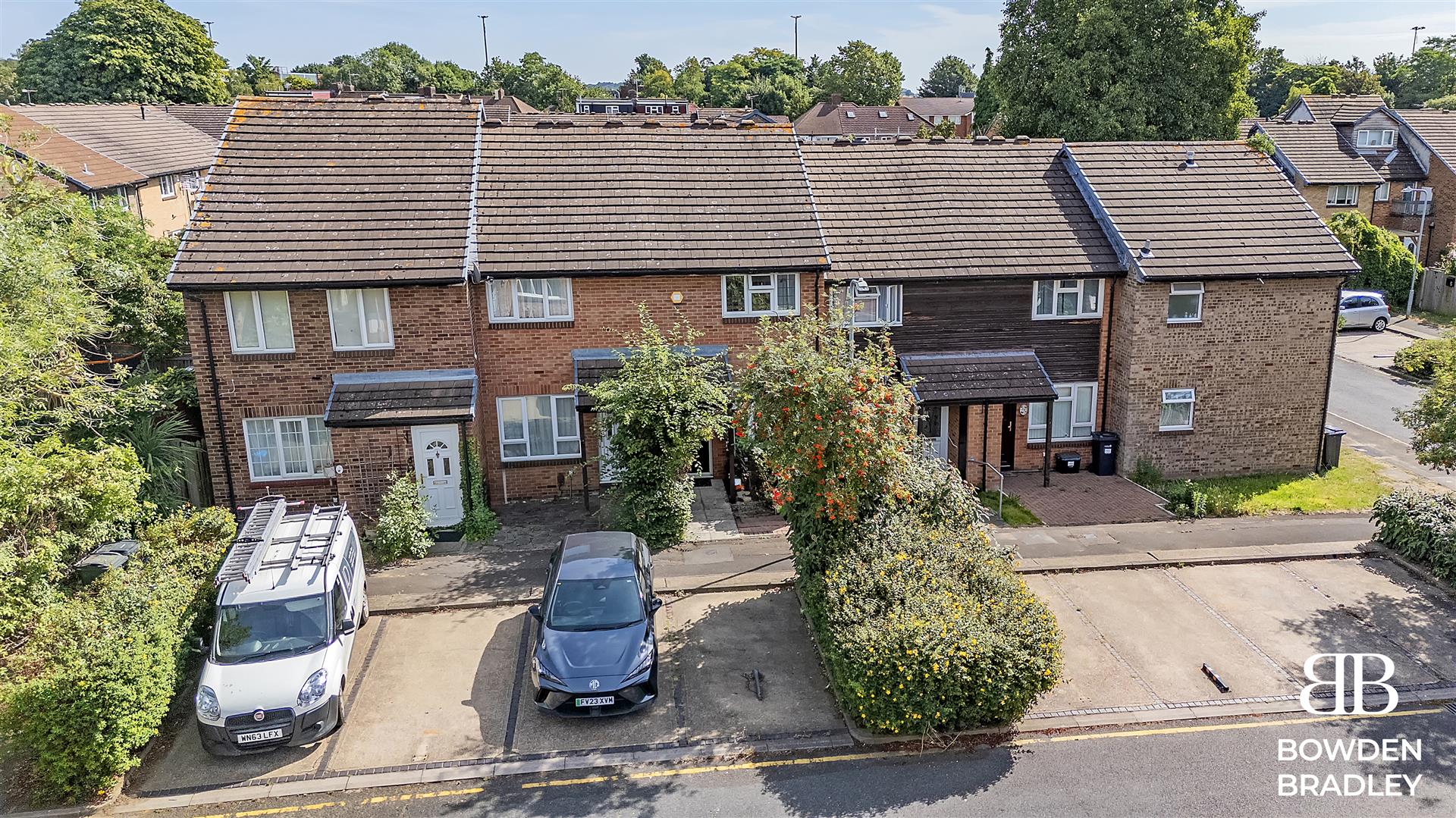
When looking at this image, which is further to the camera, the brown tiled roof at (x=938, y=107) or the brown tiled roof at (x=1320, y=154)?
the brown tiled roof at (x=938, y=107)

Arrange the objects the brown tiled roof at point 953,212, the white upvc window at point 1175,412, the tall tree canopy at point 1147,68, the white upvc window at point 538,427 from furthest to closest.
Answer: the tall tree canopy at point 1147,68
the white upvc window at point 1175,412
the brown tiled roof at point 953,212
the white upvc window at point 538,427

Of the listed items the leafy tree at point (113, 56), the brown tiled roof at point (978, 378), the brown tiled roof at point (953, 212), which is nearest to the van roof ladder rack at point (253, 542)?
the brown tiled roof at point (953, 212)

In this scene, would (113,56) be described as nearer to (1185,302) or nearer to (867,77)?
(867,77)

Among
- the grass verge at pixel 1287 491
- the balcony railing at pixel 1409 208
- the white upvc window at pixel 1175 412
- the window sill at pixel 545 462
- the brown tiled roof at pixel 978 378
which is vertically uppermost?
the balcony railing at pixel 1409 208

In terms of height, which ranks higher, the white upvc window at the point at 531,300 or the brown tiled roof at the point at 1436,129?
the brown tiled roof at the point at 1436,129

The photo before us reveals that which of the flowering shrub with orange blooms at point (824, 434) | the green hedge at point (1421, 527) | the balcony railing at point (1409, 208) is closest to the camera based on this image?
the flowering shrub with orange blooms at point (824, 434)

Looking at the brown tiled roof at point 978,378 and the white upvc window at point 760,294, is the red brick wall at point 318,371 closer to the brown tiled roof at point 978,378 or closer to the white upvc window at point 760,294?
the white upvc window at point 760,294

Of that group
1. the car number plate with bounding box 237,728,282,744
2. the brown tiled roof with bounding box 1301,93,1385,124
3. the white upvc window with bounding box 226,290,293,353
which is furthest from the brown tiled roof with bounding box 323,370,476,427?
the brown tiled roof with bounding box 1301,93,1385,124
